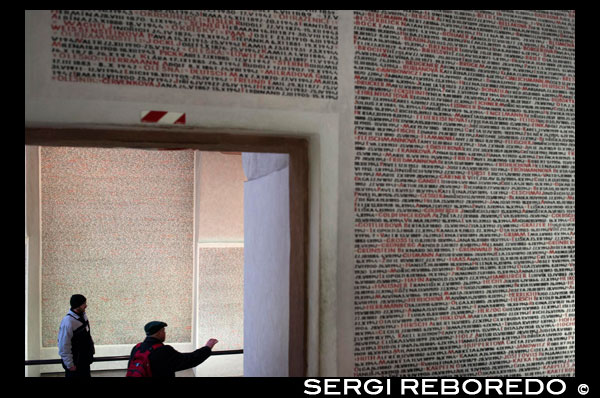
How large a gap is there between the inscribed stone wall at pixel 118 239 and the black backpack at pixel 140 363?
295 cm

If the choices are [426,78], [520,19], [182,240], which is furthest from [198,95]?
[182,240]

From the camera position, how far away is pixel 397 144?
213cm

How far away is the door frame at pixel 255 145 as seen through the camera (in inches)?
73.2

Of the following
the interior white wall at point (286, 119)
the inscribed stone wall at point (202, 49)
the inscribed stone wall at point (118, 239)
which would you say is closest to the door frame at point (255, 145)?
the interior white wall at point (286, 119)

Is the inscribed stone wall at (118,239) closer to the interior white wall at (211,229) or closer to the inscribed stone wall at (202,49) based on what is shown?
the interior white wall at (211,229)

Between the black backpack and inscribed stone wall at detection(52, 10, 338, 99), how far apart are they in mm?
2166

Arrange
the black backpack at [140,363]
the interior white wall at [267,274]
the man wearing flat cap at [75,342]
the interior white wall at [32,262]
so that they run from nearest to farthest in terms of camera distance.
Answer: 1. the interior white wall at [267,274]
2. the black backpack at [140,363]
3. the man wearing flat cap at [75,342]
4. the interior white wall at [32,262]

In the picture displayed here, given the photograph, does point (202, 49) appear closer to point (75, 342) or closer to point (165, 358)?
point (165, 358)

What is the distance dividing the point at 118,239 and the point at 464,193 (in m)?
5.06

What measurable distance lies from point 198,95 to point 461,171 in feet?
4.10

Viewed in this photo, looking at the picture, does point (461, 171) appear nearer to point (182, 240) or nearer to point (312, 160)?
point (312, 160)

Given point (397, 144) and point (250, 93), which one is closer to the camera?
point (250, 93)

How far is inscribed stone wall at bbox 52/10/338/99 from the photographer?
1822mm

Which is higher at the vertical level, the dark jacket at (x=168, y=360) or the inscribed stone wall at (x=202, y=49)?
the inscribed stone wall at (x=202, y=49)
